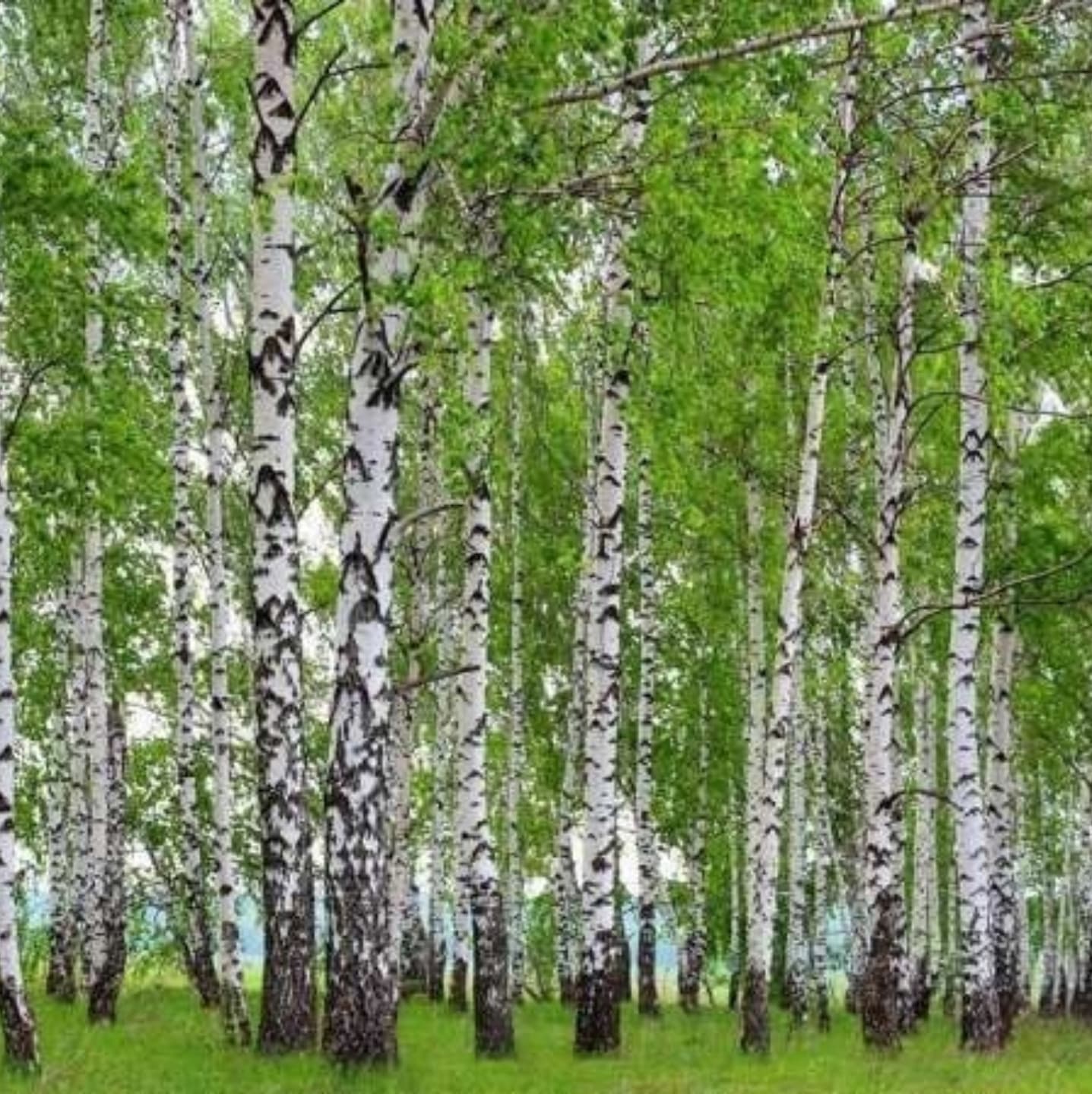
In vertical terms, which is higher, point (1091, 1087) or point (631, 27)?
point (631, 27)

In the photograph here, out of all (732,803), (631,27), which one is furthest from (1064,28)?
(732,803)

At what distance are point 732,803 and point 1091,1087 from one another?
2445 centimetres

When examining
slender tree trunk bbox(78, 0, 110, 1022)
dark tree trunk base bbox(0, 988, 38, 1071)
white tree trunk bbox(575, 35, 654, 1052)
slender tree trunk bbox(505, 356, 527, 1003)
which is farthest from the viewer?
slender tree trunk bbox(505, 356, 527, 1003)

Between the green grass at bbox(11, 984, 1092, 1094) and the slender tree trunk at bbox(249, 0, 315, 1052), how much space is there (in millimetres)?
778

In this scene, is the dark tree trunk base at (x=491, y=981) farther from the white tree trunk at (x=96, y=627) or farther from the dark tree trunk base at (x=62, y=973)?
the dark tree trunk base at (x=62, y=973)

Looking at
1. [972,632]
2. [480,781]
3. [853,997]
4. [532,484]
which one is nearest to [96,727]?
[480,781]

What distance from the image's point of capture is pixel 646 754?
22328 millimetres

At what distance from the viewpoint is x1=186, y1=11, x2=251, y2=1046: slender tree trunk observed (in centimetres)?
1447

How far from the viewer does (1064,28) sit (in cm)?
1942

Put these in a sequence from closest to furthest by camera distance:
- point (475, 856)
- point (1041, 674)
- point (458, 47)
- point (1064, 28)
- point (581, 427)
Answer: point (458, 47)
point (475, 856)
point (1064, 28)
point (1041, 674)
point (581, 427)

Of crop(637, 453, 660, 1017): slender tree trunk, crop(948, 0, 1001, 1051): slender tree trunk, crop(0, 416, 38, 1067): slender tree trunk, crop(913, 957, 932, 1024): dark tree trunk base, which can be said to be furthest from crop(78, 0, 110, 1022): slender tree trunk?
crop(913, 957, 932, 1024): dark tree trunk base

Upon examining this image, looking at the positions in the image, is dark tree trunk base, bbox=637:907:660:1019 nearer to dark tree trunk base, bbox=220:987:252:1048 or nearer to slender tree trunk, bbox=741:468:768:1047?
slender tree trunk, bbox=741:468:768:1047

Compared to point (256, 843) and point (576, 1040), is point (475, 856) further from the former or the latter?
point (256, 843)

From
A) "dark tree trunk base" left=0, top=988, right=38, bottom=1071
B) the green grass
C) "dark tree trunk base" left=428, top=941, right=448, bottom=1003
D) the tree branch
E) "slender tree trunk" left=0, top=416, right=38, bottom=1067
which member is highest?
the tree branch
